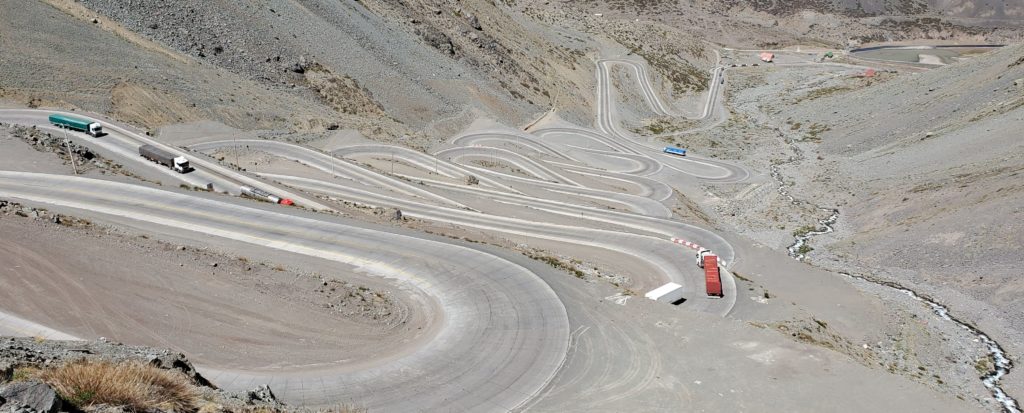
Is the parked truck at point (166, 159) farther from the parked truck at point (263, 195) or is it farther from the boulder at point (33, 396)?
the boulder at point (33, 396)

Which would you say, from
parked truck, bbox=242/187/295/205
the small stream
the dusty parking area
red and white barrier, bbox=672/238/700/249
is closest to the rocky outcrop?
the dusty parking area

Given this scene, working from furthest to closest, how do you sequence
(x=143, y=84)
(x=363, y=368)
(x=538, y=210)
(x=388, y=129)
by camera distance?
1. (x=388, y=129)
2. (x=143, y=84)
3. (x=538, y=210)
4. (x=363, y=368)

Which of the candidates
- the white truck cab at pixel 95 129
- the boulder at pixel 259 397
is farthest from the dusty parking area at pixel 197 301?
the white truck cab at pixel 95 129

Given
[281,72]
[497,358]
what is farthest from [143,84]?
[497,358]

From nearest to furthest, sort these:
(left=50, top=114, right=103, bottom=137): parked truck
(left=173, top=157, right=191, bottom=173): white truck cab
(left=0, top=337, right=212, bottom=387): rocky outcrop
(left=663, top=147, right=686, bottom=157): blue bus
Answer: (left=0, top=337, right=212, bottom=387): rocky outcrop
(left=173, top=157, right=191, bottom=173): white truck cab
(left=50, top=114, right=103, bottom=137): parked truck
(left=663, top=147, right=686, bottom=157): blue bus

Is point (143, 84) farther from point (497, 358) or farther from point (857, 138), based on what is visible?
point (857, 138)

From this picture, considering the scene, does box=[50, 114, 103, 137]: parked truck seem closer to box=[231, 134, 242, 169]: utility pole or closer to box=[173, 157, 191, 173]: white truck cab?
box=[173, 157, 191, 173]: white truck cab
